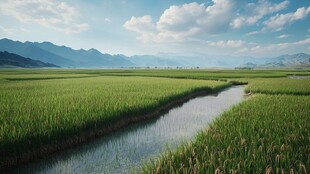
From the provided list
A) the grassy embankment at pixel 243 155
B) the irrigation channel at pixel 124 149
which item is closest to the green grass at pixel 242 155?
the grassy embankment at pixel 243 155

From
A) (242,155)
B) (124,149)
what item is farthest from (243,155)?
(124,149)

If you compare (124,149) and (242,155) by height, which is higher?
(242,155)

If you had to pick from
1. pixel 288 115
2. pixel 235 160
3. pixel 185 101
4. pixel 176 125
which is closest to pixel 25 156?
pixel 235 160

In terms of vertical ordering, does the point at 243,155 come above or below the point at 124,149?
above

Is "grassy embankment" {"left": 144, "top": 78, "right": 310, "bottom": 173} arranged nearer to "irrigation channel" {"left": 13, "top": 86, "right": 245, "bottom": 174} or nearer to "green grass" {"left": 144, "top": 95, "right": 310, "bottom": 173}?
"green grass" {"left": 144, "top": 95, "right": 310, "bottom": 173}

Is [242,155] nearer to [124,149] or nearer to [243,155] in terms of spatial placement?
[243,155]

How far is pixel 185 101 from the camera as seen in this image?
1650 centimetres

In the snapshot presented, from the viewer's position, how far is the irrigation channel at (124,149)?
5742 mm

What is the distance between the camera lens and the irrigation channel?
574 centimetres

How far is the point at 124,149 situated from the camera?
7066 mm

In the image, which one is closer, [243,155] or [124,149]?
[243,155]

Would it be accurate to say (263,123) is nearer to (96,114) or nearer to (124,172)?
(124,172)

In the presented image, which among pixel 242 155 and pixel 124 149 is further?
pixel 124 149

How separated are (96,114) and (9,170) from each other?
3.33 metres
